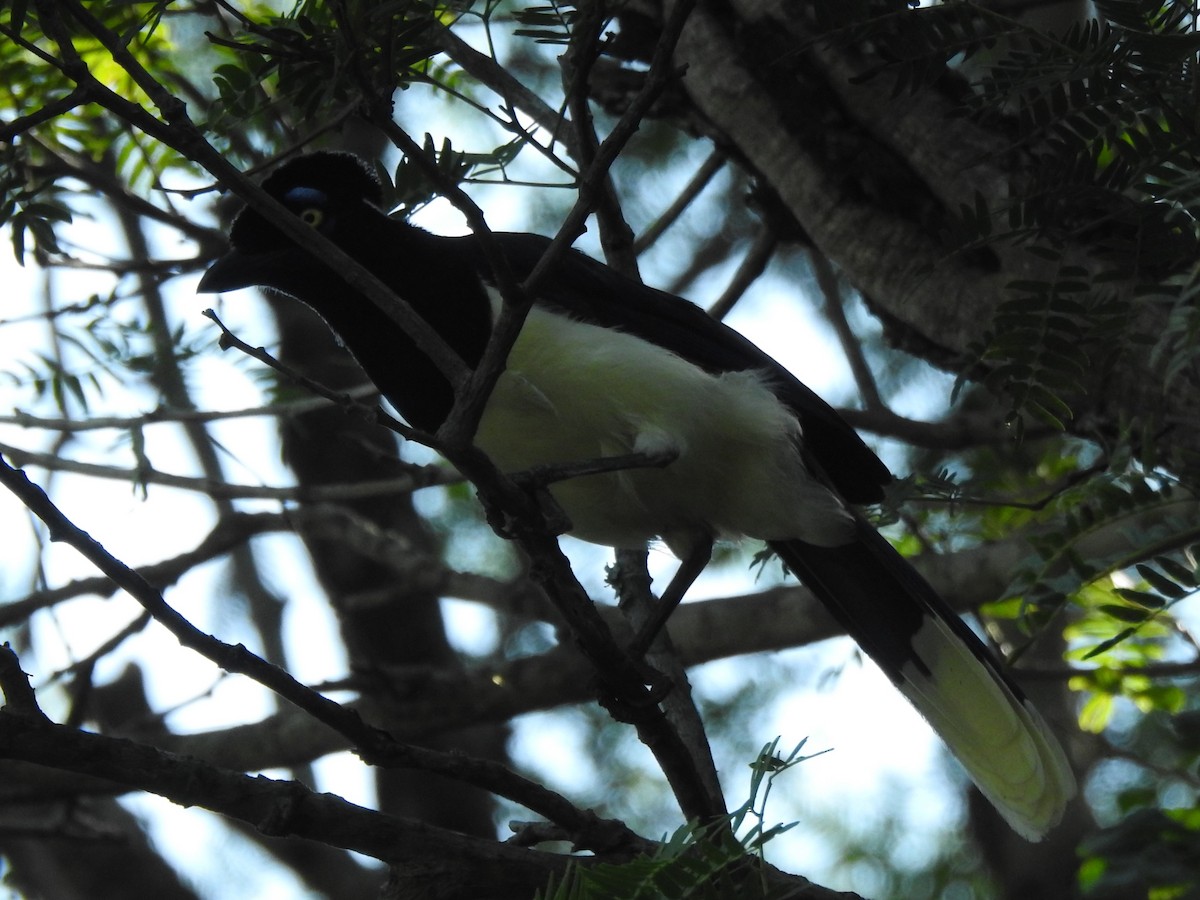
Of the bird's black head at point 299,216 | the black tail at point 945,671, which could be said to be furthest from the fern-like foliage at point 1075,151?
the bird's black head at point 299,216

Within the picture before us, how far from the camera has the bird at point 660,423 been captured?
3.54m

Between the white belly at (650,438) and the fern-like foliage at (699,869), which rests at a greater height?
the white belly at (650,438)

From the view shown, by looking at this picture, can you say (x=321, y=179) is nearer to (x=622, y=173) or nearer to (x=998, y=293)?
(x=998, y=293)

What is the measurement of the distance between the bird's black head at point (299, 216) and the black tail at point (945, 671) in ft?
4.99

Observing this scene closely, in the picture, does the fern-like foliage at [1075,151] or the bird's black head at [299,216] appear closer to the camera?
the fern-like foliage at [1075,151]

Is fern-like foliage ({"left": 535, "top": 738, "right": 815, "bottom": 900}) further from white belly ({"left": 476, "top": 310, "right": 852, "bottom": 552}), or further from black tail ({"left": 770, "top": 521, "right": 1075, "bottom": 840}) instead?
black tail ({"left": 770, "top": 521, "right": 1075, "bottom": 840})

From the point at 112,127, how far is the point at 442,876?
Answer: 3.44 m

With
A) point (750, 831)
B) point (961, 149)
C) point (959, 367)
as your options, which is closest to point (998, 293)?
point (959, 367)

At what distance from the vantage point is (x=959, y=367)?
12.5 feet

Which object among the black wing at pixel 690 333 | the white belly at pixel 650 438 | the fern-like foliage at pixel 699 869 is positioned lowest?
the fern-like foliage at pixel 699 869

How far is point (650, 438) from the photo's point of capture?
351cm

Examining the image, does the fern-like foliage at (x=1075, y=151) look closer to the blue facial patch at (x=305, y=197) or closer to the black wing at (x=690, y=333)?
the black wing at (x=690, y=333)

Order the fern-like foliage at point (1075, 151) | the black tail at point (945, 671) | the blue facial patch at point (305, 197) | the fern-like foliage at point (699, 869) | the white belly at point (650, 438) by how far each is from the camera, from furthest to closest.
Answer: the blue facial patch at point (305, 197) < the black tail at point (945, 671) < the white belly at point (650, 438) < the fern-like foliage at point (1075, 151) < the fern-like foliage at point (699, 869)

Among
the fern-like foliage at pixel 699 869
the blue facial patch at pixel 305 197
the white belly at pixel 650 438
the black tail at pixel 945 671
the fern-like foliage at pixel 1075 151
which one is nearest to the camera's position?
the fern-like foliage at pixel 699 869
